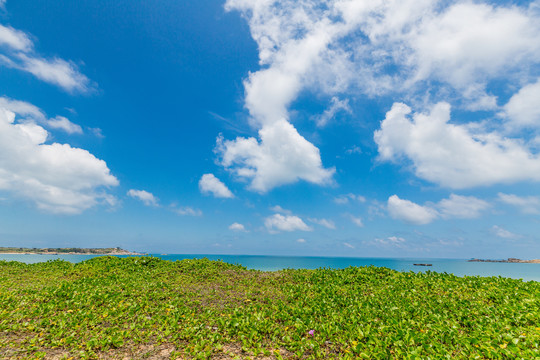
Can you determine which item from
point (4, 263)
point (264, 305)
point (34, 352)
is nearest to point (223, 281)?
point (264, 305)

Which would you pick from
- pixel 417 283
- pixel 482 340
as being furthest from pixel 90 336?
pixel 417 283

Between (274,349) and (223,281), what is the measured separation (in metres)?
8.95

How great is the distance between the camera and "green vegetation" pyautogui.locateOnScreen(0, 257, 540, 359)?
8.00 m

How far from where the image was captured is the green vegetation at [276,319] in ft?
26.2

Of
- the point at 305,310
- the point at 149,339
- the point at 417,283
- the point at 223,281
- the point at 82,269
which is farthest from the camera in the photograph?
the point at 82,269

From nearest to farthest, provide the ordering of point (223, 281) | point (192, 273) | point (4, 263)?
point (223, 281) < point (192, 273) < point (4, 263)

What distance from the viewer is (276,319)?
1048cm

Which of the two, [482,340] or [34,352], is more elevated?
[482,340]

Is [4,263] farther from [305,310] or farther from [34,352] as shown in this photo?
[305,310]

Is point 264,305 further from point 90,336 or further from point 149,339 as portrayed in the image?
point 90,336

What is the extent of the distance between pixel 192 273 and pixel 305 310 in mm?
10025

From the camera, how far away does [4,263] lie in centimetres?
2392

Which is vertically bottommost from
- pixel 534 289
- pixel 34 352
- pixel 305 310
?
pixel 34 352

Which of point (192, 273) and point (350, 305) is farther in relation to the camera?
point (192, 273)
